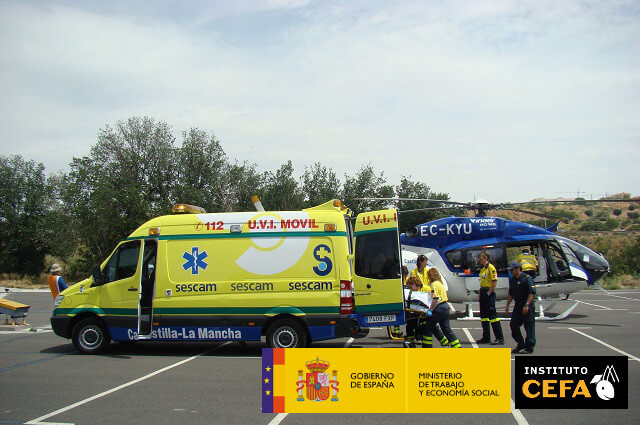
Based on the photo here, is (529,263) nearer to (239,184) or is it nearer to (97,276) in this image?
(97,276)

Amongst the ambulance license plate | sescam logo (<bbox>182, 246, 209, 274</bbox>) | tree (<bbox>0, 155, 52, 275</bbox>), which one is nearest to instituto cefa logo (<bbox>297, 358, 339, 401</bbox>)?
the ambulance license plate

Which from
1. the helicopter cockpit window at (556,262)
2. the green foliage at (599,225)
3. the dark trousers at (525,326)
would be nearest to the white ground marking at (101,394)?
the dark trousers at (525,326)

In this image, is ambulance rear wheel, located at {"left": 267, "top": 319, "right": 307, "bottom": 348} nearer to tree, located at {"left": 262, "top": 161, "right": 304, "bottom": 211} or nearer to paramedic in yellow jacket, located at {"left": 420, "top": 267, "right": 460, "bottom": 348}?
paramedic in yellow jacket, located at {"left": 420, "top": 267, "right": 460, "bottom": 348}

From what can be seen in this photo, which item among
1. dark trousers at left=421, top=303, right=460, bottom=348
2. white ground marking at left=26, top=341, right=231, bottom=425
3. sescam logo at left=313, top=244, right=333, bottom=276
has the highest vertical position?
sescam logo at left=313, top=244, right=333, bottom=276

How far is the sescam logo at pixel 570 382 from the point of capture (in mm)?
5875

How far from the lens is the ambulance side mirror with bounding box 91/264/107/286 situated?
1043cm

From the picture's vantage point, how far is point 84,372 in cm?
891

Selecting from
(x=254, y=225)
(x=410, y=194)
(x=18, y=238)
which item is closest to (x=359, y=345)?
(x=254, y=225)

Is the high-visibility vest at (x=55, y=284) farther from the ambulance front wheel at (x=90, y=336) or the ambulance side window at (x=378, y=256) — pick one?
the ambulance side window at (x=378, y=256)

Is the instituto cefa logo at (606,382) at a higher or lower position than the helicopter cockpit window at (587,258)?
lower

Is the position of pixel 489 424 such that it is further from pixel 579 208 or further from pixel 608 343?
pixel 579 208

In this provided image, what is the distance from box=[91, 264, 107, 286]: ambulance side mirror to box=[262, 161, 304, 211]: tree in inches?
940

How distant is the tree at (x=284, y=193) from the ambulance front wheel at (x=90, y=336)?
78.8 feet

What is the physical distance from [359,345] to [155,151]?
148 ft
